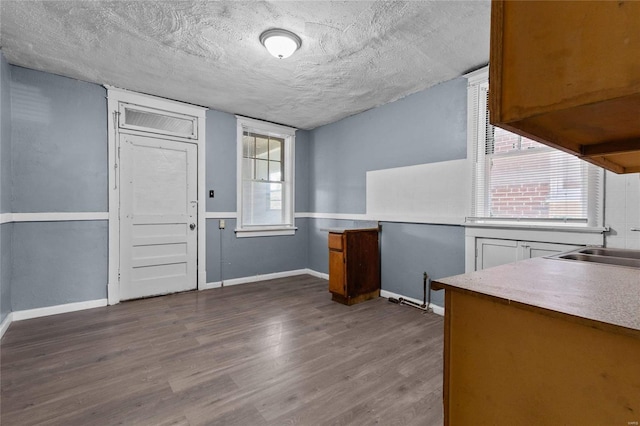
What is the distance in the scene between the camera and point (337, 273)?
12.2ft

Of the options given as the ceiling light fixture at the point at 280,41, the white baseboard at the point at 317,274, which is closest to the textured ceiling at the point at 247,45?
the ceiling light fixture at the point at 280,41

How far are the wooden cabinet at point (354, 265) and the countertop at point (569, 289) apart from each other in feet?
7.74

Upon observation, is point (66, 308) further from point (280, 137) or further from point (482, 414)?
point (482, 414)

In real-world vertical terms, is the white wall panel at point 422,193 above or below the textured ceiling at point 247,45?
below

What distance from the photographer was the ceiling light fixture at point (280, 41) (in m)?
2.40

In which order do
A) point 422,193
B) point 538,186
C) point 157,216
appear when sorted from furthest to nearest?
point 157,216 → point 422,193 → point 538,186

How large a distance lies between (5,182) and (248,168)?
8.94ft

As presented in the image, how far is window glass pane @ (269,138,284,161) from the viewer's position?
5.10 meters

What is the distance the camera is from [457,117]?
3.22 m

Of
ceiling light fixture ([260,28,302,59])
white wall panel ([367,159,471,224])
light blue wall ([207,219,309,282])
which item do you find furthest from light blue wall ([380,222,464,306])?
ceiling light fixture ([260,28,302,59])

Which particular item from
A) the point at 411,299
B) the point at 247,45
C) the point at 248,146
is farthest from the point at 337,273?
the point at 247,45

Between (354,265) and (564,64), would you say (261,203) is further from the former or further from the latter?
(564,64)

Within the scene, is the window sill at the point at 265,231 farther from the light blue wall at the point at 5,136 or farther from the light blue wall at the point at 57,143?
the light blue wall at the point at 5,136

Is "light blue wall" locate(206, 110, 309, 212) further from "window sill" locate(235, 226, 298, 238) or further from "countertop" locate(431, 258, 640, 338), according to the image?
"countertop" locate(431, 258, 640, 338)
